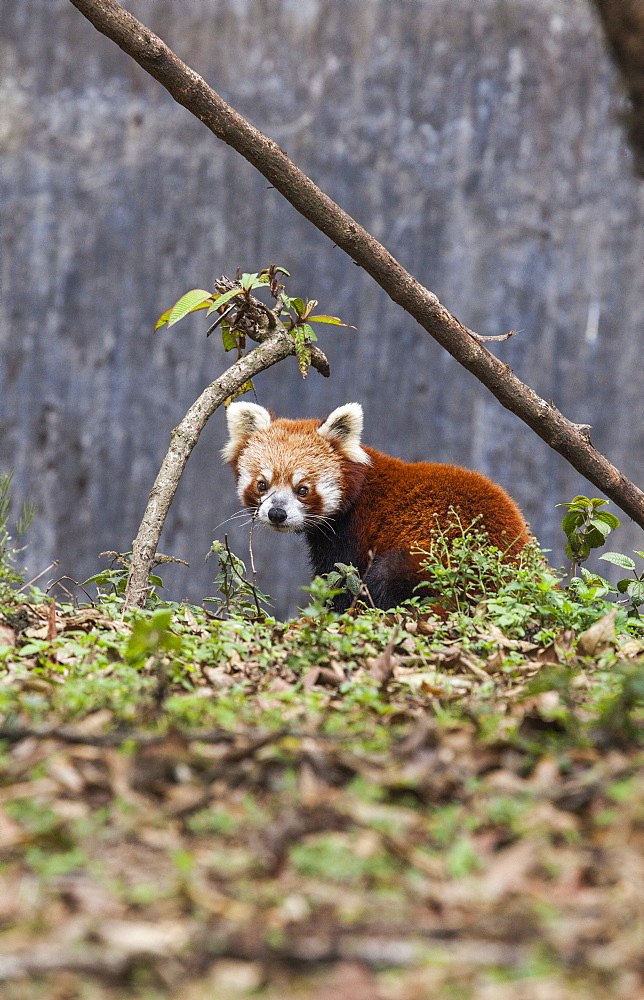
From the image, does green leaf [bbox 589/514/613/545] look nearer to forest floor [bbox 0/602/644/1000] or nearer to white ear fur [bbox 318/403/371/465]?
white ear fur [bbox 318/403/371/465]

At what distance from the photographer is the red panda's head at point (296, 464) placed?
14.6 feet

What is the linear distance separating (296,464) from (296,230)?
10.2ft

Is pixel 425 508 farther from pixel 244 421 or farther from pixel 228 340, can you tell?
pixel 228 340

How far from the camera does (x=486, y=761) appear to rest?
1.86m

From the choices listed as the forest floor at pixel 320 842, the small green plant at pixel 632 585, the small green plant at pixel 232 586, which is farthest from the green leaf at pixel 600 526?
the forest floor at pixel 320 842

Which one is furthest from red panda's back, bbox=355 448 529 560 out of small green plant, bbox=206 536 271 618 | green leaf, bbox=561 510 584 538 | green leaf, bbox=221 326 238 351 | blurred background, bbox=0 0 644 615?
blurred background, bbox=0 0 644 615

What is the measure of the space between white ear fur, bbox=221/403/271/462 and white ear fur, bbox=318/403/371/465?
1.12 feet

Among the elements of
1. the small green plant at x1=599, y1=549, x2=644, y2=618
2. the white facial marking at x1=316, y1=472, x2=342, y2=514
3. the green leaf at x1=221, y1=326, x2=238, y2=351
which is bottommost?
the small green plant at x1=599, y1=549, x2=644, y2=618

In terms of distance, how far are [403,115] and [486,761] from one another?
617cm

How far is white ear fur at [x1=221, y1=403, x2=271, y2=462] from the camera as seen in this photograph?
4.73 metres

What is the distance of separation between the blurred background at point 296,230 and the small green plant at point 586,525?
9.28ft

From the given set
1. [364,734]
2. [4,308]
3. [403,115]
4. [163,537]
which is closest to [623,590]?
[364,734]

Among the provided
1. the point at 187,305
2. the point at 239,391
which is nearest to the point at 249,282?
the point at 187,305

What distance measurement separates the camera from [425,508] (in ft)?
13.4
